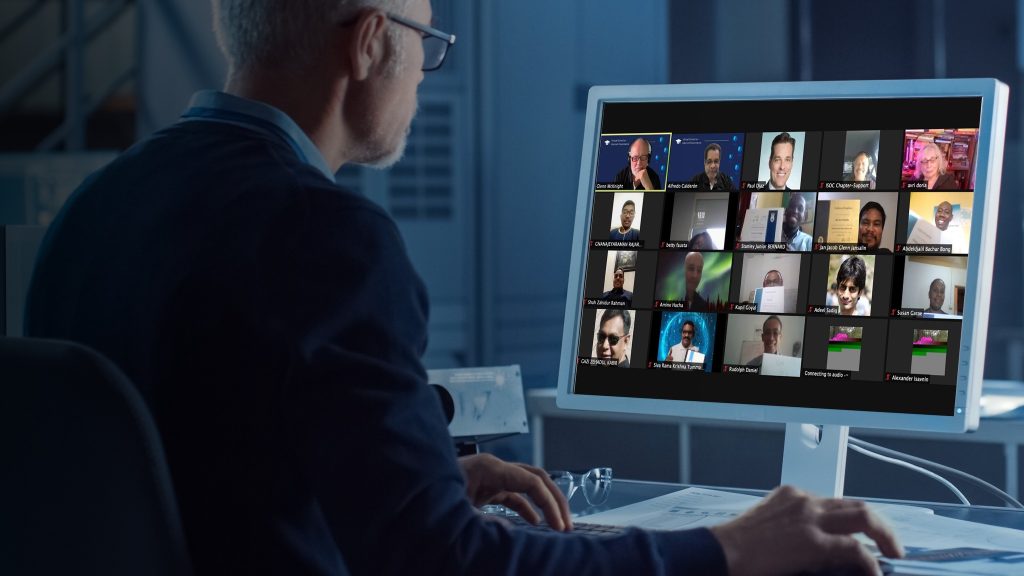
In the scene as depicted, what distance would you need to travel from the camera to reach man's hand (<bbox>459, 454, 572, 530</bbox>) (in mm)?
1033

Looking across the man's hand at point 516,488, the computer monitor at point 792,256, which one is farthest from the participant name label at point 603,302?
the man's hand at point 516,488

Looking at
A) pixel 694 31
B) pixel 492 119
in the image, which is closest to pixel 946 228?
pixel 492 119

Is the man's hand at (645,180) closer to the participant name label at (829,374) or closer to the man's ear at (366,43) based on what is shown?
the participant name label at (829,374)

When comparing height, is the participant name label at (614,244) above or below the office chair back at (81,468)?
above

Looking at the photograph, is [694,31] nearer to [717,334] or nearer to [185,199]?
[717,334]

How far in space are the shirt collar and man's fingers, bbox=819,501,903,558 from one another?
0.46 m

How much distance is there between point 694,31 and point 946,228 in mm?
2538

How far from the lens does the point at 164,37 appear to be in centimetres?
334

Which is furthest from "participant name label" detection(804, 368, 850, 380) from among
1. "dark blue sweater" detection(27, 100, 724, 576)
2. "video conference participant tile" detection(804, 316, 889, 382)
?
"dark blue sweater" detection(27, 100, 724, 576)

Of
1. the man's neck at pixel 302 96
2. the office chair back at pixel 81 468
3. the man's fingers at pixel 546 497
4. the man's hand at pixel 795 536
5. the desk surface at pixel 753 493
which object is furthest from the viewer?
the desk surface at pixel 753 493

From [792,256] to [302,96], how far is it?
1.71 ft

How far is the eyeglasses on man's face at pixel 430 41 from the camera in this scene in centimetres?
96

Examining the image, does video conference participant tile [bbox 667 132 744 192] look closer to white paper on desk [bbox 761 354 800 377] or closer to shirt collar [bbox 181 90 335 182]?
white paper on desk [bbox 761 354 800 377]

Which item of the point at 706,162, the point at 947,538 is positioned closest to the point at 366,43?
the point at 706,162
